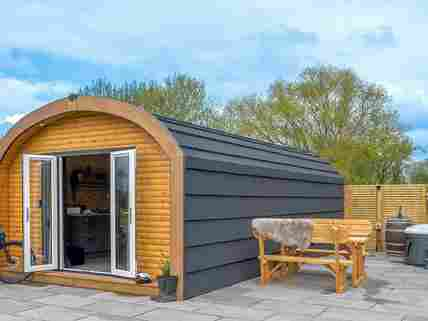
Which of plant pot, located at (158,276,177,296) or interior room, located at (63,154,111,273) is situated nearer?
plant pot, located at (158,276,177,296)

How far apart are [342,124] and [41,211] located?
15.0 m

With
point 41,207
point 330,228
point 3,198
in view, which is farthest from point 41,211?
point 330,228

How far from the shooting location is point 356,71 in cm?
2081

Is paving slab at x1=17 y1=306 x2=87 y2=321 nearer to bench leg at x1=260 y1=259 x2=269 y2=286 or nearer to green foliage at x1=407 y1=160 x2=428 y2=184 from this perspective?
bench leg at x1=260 y1=259 x2=269 y2=286

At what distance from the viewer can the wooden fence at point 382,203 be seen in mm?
11805

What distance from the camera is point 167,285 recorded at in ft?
20.8

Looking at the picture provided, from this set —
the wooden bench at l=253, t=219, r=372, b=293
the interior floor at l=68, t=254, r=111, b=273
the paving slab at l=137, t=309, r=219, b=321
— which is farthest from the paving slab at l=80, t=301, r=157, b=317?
the wooden bench at l=253, t=219, r=372, b=293

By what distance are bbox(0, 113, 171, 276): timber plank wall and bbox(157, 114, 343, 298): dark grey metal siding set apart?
14.5 inches

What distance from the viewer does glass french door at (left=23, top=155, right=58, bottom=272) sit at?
7.82 m

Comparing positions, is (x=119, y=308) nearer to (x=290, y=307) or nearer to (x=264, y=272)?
(x=290, y=307)

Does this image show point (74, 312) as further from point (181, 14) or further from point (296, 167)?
point (181, 14)

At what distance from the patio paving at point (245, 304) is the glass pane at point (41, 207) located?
Result: 0.64 metres

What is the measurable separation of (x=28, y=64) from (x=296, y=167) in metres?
9.85

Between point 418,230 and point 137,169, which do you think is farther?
point 418,230
